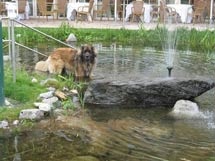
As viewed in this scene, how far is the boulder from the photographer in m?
6.45

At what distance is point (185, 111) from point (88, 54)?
2.78 meters

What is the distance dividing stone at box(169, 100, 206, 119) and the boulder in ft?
1.31

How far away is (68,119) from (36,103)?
1.67 feet

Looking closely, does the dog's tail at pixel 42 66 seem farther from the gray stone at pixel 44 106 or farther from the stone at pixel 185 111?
the stone at pixel 185 111

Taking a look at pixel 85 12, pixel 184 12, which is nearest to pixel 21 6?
pixel 85 12

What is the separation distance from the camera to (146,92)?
6.45m

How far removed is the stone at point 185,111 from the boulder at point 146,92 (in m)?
0.40

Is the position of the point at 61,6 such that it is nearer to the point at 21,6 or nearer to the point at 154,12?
the point at 21,6

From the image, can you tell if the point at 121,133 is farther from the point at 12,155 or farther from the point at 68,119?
the point at 12,155

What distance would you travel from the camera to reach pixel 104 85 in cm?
661

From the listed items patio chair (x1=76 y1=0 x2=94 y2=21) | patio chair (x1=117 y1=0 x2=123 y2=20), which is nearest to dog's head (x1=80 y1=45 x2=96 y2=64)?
patio chair (x1=76 y1=0 x2=94 y2=21)

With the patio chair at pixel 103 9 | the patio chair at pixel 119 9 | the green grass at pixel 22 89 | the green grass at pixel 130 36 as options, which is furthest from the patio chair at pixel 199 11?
the green grass at pixel 22 89

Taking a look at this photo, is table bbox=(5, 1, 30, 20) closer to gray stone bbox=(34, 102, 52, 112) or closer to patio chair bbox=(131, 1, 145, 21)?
patio chair bbox=(131, 1, 145, 21)

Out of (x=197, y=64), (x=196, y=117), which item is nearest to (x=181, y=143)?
(x=196, y=117)
